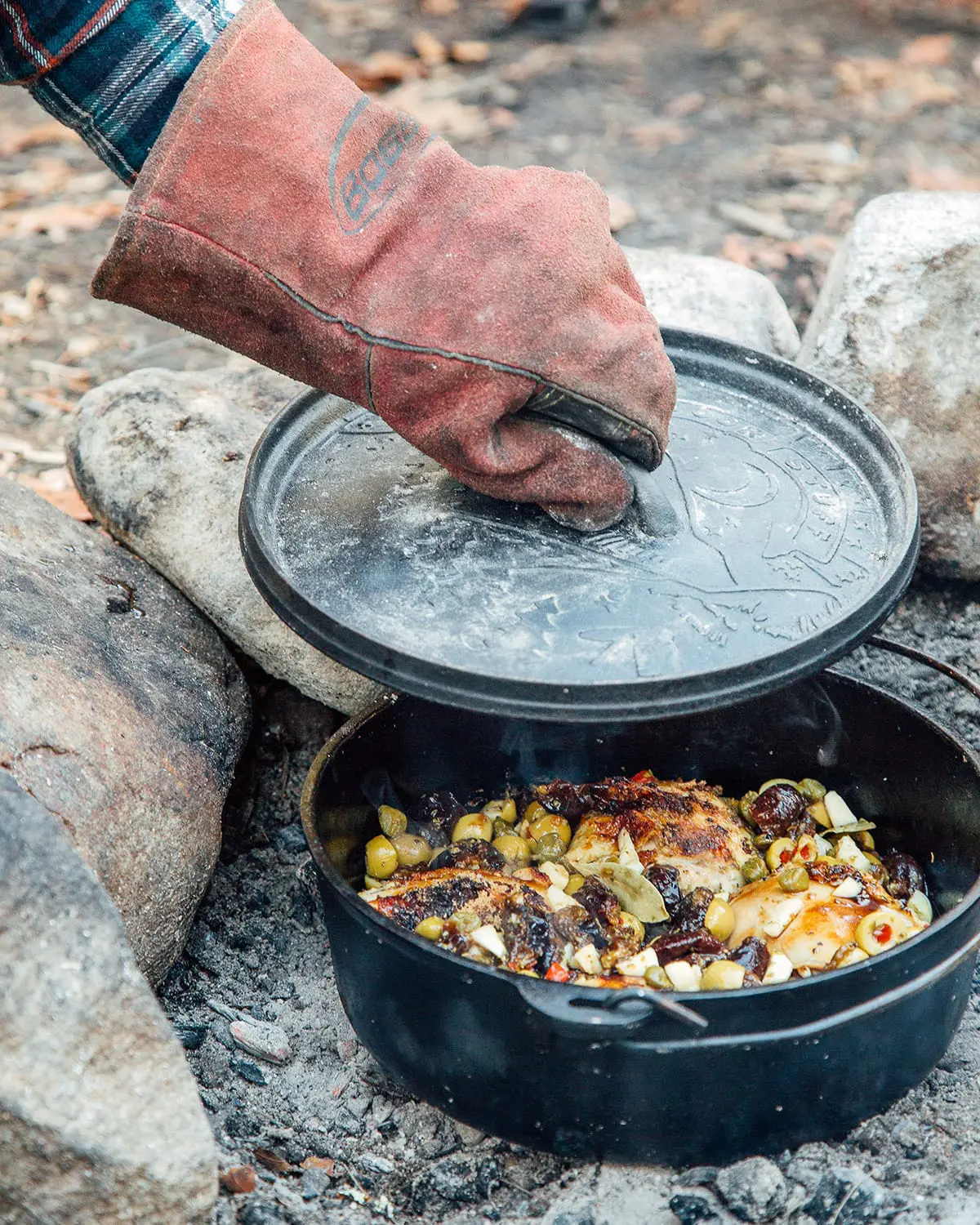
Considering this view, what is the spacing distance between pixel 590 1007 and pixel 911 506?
3.95 feet

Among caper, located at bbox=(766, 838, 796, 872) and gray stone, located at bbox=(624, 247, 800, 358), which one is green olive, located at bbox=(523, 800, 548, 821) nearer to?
caper, located at bbox=(766, 838, 796, 872)

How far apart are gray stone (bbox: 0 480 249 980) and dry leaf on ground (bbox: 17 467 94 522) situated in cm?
78

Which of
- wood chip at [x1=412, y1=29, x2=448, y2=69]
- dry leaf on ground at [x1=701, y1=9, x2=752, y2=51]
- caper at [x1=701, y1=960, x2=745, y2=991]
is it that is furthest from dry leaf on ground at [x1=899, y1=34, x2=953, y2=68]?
caper at [x1=701, y1=960, x2=745, y2=991]

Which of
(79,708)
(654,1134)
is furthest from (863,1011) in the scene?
(79,708)

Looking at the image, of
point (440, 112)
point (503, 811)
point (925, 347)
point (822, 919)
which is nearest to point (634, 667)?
point (822, 919)

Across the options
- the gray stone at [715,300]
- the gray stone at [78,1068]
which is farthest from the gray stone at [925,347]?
the gray stone at [78,1068]

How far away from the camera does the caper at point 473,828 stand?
2887mm

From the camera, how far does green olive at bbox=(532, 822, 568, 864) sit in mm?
2826

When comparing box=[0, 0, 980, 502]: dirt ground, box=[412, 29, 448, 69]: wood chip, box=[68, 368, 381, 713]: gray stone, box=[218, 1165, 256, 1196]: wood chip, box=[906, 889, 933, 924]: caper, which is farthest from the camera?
box=[412, 29, 448, 69]: wood chip

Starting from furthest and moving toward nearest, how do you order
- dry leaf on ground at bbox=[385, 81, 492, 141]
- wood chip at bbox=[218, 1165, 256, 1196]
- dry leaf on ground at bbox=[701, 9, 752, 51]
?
dry leaf on ground at bbox=[701, 9, 752, 51]
dry leaf on ground at bbox=[385, 81, 492, 141]
wood chip at bbox=[218, 1165, 256, 1196]

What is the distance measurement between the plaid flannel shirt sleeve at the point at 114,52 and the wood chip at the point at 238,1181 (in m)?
1.95

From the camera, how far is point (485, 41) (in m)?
7.61

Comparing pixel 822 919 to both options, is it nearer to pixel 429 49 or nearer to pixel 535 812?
pixel 535 812

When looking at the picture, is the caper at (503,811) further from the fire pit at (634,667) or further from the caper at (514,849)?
the fire pit at (634,667)
